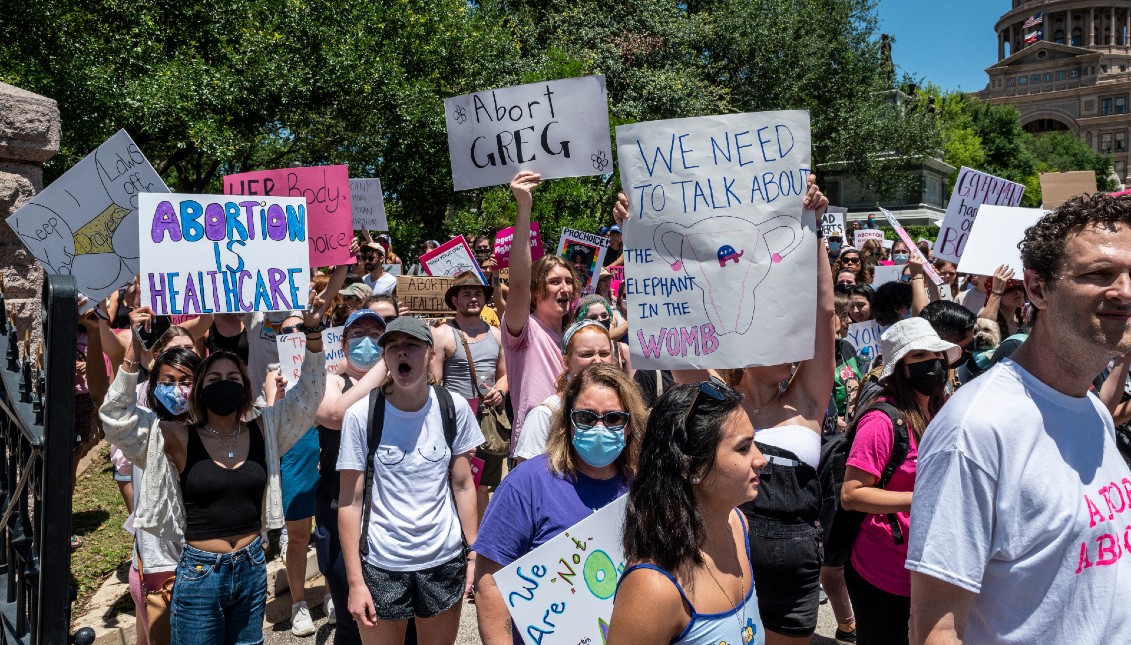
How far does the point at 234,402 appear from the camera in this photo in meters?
3.88

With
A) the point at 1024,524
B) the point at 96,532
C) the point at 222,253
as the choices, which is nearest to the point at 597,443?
the point at 1024,524

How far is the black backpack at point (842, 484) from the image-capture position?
3461 mm

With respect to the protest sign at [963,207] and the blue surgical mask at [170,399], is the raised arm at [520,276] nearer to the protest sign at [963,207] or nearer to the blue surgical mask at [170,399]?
the blue surgical mask at [170,399]

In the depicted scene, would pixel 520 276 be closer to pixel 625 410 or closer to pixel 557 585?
pixel 625 410

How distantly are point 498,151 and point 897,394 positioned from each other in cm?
248

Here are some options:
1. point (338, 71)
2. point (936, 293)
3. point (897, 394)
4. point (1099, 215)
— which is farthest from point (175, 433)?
point (338, 71)

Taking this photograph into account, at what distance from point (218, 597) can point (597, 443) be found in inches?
71.3

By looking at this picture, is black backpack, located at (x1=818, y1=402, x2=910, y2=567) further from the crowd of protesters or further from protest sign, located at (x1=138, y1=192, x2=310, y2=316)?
protest sign, located at (x1=138, y1=192, x2=310, y2=316)

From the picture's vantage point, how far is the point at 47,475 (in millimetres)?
1653

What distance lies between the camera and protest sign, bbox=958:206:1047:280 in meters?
6.36

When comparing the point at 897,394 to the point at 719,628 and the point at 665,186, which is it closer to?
the point at 665,186

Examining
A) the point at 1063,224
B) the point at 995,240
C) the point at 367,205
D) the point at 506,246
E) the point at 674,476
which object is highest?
the point at 367,205

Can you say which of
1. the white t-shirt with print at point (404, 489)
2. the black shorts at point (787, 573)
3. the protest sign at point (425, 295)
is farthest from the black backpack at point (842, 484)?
the protest sign at point (425, 295)

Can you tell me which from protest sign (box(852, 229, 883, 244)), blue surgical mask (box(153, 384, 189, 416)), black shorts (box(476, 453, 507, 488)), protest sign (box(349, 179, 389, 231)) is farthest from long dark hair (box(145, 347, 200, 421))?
protest sign (box(852, 229, 883, 244))
